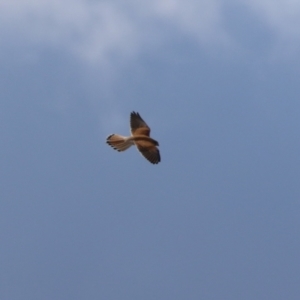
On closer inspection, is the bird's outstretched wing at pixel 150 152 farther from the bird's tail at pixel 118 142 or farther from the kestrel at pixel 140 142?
the bird's tail at pixel 118 142

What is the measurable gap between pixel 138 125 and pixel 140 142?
33.1 inches

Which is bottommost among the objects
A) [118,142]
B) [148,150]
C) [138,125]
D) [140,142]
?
[118,142]

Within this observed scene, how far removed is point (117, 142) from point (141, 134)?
1081 mm

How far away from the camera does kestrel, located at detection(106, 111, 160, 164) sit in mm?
16359

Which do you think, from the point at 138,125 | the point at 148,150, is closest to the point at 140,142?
the point at 148,150

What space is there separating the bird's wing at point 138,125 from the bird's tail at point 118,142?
579 mm

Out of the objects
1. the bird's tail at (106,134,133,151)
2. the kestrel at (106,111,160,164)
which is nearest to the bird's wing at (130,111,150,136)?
the kestrel at (106,111,160,164)

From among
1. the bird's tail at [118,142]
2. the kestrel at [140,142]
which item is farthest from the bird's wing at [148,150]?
the bird's tail at [118,142]

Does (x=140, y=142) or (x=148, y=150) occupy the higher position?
(x=140, y=142)

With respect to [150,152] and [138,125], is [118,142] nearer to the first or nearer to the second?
[150,152]

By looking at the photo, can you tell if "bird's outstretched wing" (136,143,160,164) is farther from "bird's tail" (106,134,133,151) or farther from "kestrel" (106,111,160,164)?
"bird's tail" (106,134,133,151)

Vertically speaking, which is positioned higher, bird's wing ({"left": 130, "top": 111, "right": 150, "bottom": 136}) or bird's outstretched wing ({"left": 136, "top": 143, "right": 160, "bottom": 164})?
bird's wing ({"left": 130, "top": 111, "right": 150, "bottom": 136})

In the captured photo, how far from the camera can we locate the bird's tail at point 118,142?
16.2m

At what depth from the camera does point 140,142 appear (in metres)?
16.9
